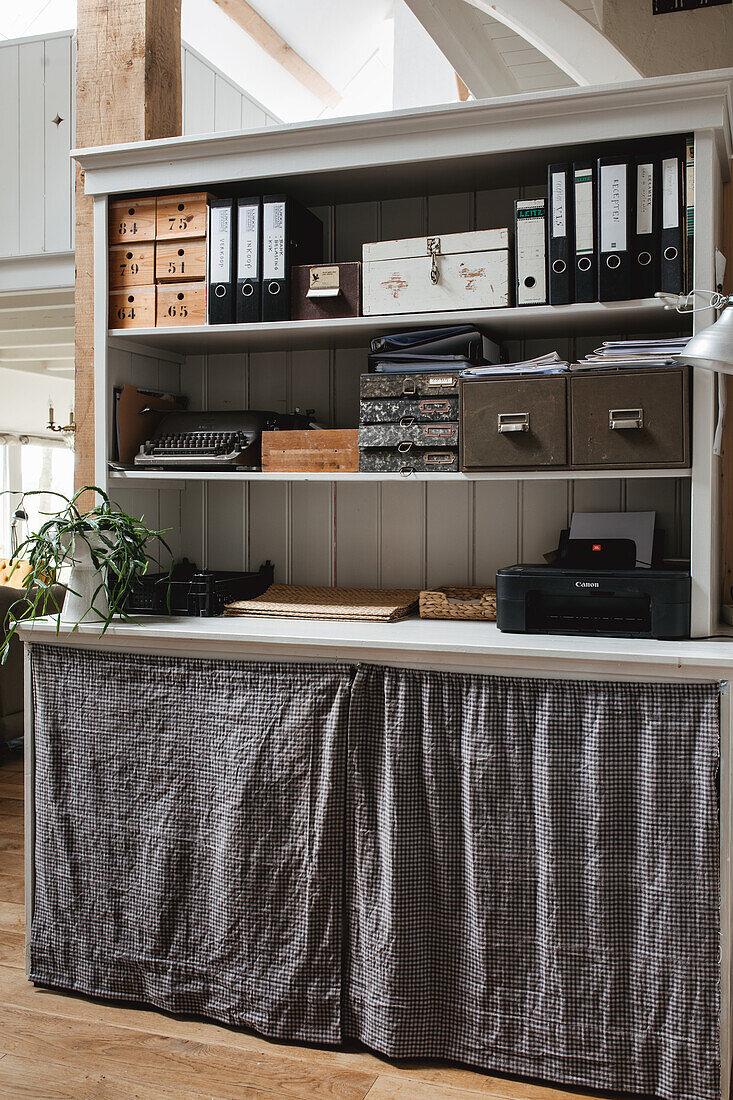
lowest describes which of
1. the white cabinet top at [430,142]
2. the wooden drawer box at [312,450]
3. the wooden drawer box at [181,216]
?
the wooden drawer box at [312,450]

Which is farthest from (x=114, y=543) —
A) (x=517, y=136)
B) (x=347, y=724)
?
(x=517, y=136)

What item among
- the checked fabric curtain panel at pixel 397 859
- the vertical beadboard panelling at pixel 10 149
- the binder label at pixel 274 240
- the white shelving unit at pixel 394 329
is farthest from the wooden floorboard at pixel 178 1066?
the vertical beadboard panelling at pixel 10 149

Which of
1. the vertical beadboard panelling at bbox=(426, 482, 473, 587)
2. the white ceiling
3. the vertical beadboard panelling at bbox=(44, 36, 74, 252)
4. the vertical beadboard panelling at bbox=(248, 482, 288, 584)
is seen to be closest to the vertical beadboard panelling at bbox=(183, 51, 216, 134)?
the vertical beadboard panelling at bbox=(44, 36, 74, 252)

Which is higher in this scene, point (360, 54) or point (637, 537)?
point (360, 54)

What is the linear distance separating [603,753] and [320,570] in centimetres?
104

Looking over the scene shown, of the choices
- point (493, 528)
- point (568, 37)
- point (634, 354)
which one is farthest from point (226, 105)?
point (634, 354)

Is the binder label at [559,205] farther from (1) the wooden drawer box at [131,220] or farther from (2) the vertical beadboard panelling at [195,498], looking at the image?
(2) the vertical beadboard panelling at [195,498]

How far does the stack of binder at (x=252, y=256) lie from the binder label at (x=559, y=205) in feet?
2.08

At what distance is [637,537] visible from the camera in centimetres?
209

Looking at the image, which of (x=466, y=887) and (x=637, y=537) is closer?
(x=466, y=887)

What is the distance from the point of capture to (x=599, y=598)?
1.88m

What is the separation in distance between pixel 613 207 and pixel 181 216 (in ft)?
3.47

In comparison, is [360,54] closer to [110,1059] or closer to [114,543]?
[114,543]

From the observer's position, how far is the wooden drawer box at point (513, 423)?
75.1 inches
